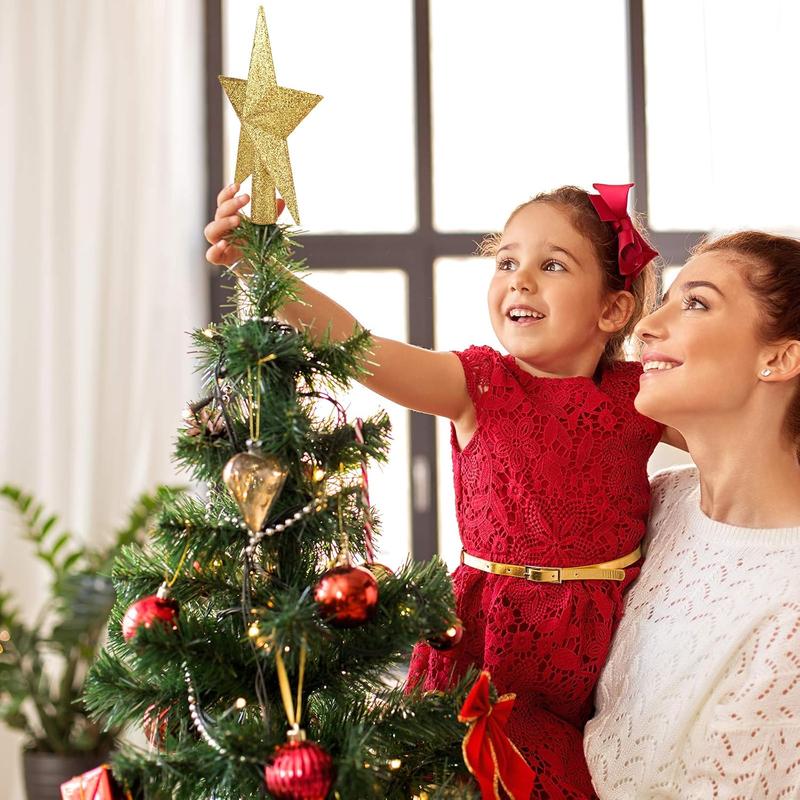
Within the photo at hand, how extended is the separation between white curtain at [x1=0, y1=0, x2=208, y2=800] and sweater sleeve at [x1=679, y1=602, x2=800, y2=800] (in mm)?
2073

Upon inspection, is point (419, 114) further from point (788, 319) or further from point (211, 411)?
point (211, 411)

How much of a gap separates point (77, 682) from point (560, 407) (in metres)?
1.88

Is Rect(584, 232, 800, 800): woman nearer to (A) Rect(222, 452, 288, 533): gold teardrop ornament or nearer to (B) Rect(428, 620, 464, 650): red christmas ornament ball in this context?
(B) Rect(428, 620, 464, 650): red christmas ornament ball

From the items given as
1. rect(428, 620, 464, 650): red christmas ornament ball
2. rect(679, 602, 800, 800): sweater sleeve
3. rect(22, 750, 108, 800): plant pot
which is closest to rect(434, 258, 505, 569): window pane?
rect(22, 750, 108, 800): plant pot

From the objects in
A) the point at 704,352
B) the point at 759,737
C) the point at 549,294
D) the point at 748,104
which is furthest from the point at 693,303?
the point at 748,104

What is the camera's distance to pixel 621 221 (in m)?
1.50

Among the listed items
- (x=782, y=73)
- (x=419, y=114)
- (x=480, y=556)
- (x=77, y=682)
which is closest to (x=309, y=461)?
(x=480, y=556)

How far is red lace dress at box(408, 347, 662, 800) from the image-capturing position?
4.42ft

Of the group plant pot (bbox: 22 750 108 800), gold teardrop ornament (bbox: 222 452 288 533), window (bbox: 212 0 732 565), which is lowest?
plant pot (bbox: 22 750 108 800)

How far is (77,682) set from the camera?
2.75m

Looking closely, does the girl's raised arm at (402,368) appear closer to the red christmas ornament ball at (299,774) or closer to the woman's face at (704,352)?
the woman's face at (704,352)

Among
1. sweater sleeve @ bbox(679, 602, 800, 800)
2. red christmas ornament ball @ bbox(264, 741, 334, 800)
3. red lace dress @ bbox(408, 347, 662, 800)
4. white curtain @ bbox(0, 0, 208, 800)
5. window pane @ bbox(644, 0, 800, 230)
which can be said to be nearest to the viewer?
red christmas ornament ball @ bbox(264, 741, 334, 800)

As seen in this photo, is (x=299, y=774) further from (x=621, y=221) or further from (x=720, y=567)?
(x=621, y=221)

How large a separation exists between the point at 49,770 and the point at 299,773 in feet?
6.13
